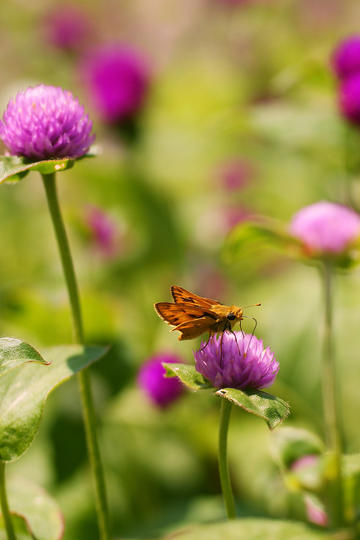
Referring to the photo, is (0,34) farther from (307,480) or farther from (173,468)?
(307,480)

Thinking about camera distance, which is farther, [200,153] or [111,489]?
[200,153]

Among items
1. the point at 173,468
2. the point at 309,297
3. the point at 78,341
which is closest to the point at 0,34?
the point at 309,297

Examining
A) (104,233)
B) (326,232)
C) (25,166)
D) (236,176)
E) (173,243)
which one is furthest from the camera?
(236,176)

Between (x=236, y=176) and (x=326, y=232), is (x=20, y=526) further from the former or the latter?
(x=236, y=176)

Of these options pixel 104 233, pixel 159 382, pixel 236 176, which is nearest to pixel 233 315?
pixel 159 382

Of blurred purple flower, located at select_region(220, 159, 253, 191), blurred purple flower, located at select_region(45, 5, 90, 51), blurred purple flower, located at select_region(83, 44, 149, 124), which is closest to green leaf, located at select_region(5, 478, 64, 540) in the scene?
blurred purple flower, located at select_region(83, 44, 149, 124)

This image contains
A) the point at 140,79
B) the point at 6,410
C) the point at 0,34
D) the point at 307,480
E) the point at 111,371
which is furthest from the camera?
the point at 0,34

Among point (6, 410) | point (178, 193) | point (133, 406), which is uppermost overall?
point (178, 193)

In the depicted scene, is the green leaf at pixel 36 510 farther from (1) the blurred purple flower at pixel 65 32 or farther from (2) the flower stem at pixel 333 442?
(1) the blurred purple flower at pixel 65 32
